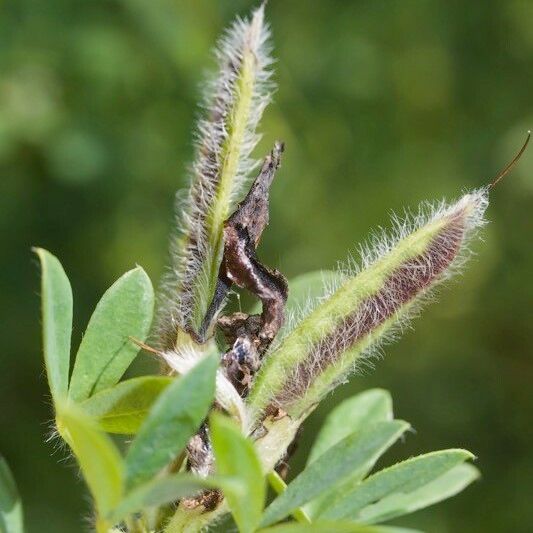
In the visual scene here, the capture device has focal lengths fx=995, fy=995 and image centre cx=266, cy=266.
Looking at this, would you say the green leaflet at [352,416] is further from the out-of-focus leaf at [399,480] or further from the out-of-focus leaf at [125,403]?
the out-of-focus leaf at [125,403]

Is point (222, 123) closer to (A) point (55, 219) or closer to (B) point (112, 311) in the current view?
(B) point (112, 311)

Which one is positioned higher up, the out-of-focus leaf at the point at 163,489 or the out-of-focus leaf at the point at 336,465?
the out-of-focus leaf at the point at 336,465

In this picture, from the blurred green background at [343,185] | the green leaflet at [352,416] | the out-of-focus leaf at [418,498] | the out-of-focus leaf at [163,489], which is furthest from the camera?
the blurred green background at [343,185]

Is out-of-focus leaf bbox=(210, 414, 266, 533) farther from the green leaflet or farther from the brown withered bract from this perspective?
the green leaflet

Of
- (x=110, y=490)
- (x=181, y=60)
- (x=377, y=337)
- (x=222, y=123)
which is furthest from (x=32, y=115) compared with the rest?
(x=110, y=490)

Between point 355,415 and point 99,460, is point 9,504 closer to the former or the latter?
point 99,460

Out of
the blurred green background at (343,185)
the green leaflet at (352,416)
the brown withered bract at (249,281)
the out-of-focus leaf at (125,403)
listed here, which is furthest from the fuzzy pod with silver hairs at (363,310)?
the blurred green background at (343,185)

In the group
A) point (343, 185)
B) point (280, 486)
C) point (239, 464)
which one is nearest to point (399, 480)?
point (280, 486)
